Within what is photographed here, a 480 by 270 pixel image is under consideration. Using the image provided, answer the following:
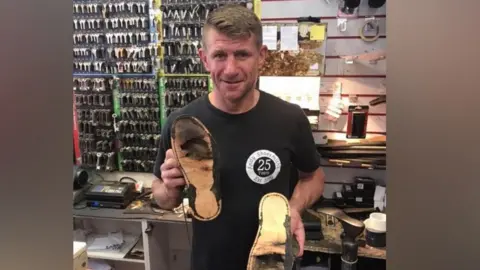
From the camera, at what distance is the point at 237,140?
161 cm

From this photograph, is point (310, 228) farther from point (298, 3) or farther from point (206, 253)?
point (298, 3)

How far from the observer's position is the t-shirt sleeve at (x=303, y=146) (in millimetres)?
1706

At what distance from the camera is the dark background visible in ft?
1.00

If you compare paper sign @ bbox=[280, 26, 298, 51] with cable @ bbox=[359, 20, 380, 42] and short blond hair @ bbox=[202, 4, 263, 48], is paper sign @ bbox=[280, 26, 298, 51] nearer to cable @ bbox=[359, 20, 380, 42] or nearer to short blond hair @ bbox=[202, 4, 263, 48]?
cable @ bbox=[359, 20, 380, 42]

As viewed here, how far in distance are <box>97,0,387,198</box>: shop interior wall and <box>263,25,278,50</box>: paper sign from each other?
157 mm

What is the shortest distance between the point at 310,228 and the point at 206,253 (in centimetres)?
100

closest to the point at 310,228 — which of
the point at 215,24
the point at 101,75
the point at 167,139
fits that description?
the point at 167,139

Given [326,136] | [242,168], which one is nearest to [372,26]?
[326,136]

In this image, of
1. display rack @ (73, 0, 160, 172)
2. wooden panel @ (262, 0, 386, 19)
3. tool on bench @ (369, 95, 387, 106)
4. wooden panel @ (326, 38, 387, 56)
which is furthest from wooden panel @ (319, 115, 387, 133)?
display rack @ (73, 0, 160, 172)

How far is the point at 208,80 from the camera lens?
304 cm

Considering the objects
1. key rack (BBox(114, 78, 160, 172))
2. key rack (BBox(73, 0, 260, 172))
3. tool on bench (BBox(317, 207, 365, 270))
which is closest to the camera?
tool on bench (BBox(317, 207, 365, 270))

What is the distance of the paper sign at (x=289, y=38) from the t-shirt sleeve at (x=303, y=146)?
1121 millimetres

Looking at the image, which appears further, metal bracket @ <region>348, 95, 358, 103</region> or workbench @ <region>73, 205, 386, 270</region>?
metal bracket @ <region>348, 95, 358, 103</region>
